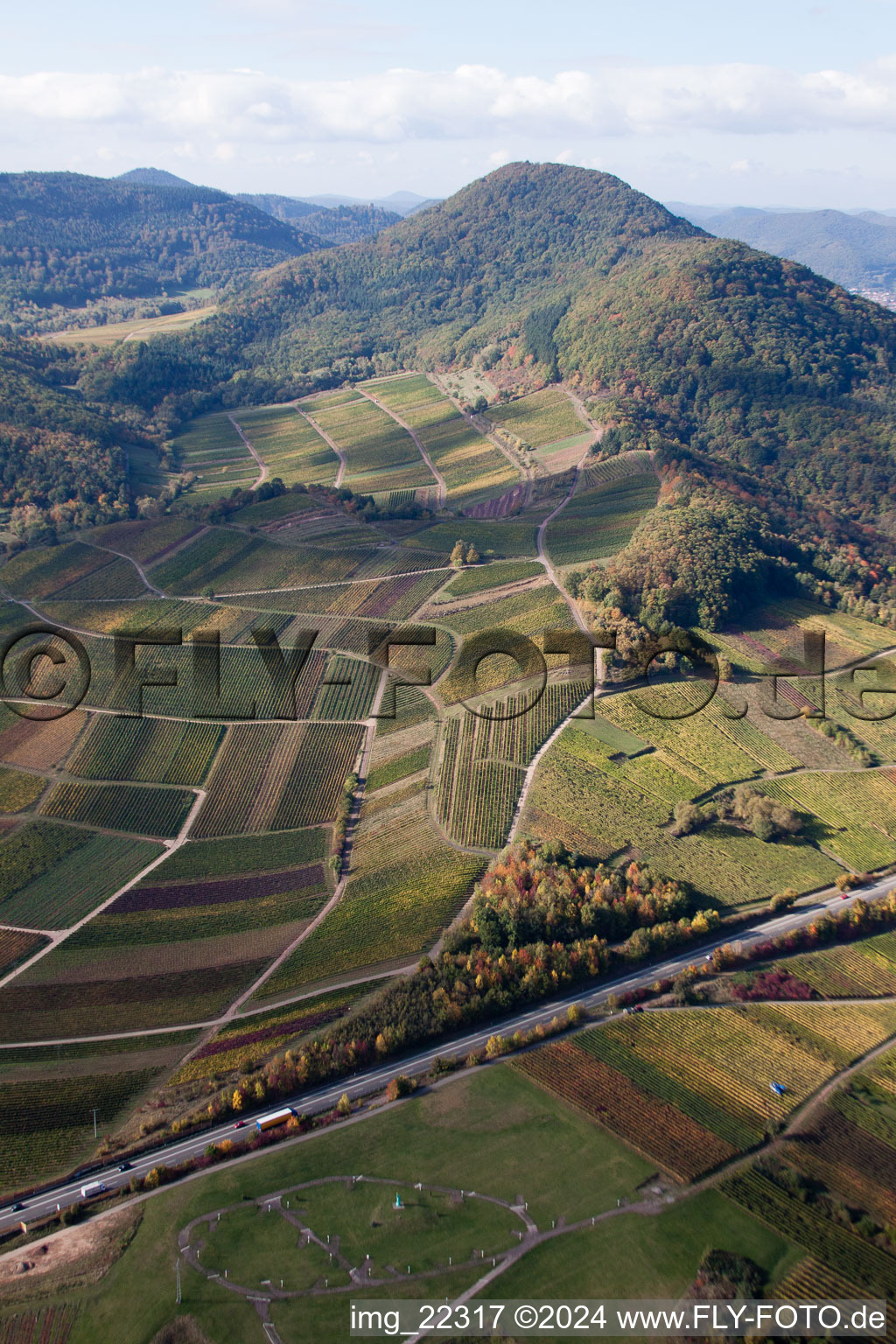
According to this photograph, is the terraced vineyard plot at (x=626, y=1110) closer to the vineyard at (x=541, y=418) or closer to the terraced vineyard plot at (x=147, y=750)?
the terraced vineyard plot at (x=147, y=750)

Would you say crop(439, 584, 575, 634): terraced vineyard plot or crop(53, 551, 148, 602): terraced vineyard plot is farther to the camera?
crop(53, 551, 148, 602): terraced vineyard plot

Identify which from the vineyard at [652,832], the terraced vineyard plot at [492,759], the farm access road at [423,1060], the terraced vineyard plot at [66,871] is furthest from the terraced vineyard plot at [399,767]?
the farm access road at [423,1060]

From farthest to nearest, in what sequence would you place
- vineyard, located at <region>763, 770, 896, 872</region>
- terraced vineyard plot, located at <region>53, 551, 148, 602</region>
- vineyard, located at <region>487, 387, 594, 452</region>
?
vineyard, located at <region>487, 387, 594, 452</region>
terraced vineyard plot, located at <region>53, 551, 148, 602</region>
vineyard, located at <region>763, 770, 896, 872</region>

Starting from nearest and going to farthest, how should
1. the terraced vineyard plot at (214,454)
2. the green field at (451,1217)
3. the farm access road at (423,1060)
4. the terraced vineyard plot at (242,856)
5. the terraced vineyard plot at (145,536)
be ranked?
the green field at (451,1217) → the farm access road at (423,1060) → the terraced vineyard plot at (242,856) → the terraced vineyard plot at (145,536) → the terraced vineyard plot at (214,454)

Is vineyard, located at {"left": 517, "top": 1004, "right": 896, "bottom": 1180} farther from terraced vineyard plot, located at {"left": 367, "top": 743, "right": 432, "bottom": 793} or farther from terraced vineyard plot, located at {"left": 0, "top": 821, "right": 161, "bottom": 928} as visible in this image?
terraced vineyard plot, located at {"left": 0, "top": 821, "right": 161, "bottom": 928}

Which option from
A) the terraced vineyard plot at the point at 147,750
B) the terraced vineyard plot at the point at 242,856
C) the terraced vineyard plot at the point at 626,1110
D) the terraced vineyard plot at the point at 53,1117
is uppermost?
the terraced vineyard plot at the point at 147,750

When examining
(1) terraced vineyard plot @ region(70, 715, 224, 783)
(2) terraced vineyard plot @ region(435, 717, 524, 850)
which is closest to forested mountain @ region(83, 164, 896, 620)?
(2) terraced vineyard plot @ region(435, 717, 524, 850)

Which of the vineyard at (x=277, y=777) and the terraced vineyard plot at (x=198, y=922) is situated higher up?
the vineyard at (x=277, y=777)

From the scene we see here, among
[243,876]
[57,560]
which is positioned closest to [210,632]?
[57,560]
